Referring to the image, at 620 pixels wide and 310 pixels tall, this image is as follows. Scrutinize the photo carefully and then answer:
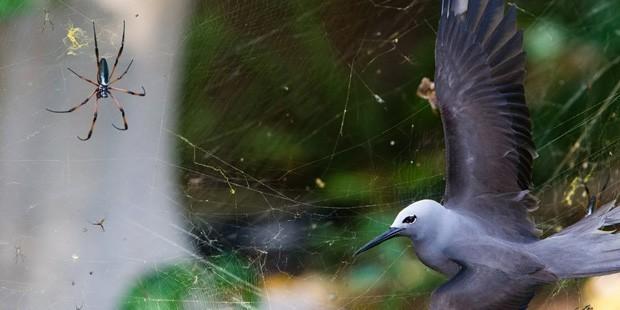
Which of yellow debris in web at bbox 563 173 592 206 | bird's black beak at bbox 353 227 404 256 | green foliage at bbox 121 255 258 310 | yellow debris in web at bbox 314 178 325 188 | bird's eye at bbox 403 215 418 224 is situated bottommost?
green foliage at bbox 121 255 258 310

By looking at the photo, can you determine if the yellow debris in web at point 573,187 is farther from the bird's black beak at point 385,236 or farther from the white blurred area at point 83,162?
the white blurred area at point 83,162

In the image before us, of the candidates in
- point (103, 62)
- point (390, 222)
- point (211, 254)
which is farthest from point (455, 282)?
point (103, 62)

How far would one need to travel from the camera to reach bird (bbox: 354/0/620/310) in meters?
0.73

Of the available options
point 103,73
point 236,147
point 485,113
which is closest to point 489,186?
point 485,113

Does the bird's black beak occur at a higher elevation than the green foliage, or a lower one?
higher

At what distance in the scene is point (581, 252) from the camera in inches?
29.5

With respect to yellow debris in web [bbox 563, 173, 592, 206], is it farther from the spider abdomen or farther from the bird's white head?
the spider abdomen

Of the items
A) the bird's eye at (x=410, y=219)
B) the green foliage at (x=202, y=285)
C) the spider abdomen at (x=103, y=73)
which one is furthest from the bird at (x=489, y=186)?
the spider abdomen at (x=103, y=73)

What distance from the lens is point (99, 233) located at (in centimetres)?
76

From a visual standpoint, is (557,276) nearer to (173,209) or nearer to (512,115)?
(512,115)

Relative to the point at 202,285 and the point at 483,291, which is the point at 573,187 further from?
the point at 202,285

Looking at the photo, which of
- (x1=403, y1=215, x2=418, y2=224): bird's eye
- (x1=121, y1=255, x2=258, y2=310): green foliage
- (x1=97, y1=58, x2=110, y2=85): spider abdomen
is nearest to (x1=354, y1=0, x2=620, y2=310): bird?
(x1=403, y1=215, x2=418, y2=224): bird's eye

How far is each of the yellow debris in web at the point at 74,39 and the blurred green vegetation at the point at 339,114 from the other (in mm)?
87

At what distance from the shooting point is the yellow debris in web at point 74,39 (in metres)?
0.75
